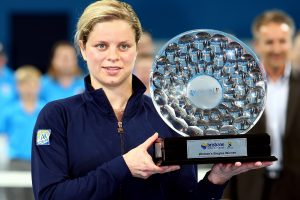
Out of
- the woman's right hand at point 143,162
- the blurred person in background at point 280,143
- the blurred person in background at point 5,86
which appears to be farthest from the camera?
the blurred person in background at point 5,86

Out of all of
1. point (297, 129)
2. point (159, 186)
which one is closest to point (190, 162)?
point (159, 186)

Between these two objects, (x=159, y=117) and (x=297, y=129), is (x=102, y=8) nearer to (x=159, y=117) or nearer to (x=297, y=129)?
(x=159, y=117)

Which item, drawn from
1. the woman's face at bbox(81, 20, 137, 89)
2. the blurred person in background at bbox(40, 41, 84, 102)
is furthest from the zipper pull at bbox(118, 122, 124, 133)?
the blurred person in background at bbox(40, 41, 84, 102)

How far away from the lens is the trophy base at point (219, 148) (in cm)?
184

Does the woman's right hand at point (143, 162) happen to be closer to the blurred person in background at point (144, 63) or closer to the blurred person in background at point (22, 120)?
the blurred person in background at point (144, 63)

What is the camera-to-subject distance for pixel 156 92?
1962 millimetres

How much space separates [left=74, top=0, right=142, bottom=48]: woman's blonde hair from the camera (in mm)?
1940

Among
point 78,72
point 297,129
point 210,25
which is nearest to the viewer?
point 297,129

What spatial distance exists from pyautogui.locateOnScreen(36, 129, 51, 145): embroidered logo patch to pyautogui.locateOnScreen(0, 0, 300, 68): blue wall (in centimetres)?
630

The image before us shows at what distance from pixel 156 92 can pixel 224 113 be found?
0.18m

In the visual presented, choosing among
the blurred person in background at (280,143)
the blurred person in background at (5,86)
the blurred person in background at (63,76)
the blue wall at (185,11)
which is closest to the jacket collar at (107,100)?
the blurred person in background at (280,143)

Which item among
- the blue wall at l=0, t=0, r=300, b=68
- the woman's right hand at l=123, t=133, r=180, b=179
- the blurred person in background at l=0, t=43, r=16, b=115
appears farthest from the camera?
the blue wall at l=0, t=0, r=300, b=68

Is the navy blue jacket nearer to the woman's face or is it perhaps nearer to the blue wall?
the woman's face

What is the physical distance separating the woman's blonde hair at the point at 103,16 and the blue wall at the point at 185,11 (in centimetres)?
619
